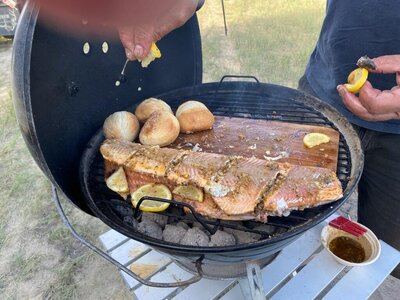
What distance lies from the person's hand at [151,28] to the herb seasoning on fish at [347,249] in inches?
81.4

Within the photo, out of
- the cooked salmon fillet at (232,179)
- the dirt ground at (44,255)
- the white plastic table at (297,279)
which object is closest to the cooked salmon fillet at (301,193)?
the cooked salmon fillet at (232,179)

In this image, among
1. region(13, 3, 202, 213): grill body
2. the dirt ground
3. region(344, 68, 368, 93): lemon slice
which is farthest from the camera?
the dirt ground

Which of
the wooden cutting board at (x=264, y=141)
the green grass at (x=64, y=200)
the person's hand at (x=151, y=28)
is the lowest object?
the green grass at (x=64, y=200)

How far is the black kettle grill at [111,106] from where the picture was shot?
1655mm

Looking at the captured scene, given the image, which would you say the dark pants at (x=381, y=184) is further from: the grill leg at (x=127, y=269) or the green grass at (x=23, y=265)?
the green grass at (x=23, y=265)

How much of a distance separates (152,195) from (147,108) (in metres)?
0.80

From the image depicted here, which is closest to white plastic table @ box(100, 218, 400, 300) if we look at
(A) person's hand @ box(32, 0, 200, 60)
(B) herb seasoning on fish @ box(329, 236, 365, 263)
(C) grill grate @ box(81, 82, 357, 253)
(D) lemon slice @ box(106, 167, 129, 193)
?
(B) herb seasoning on fish @ box(329, 236, 365, 263)

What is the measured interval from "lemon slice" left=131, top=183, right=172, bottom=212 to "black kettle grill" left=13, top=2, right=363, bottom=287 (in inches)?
4.2

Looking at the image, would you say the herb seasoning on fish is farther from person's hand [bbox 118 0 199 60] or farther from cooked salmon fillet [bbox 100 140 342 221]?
person's hand [bbox 118 0 199 60]

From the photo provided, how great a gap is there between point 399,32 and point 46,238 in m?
3.81

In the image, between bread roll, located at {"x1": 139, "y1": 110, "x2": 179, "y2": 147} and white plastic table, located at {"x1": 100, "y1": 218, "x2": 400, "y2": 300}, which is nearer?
bread roll, located at {"x1": 139, "y1": 110, "x2": 179, "y2": 147}

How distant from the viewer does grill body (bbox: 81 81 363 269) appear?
167 centimetres

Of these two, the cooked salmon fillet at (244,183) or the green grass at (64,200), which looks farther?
the green grass at (64,200)

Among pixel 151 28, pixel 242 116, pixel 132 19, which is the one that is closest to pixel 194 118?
pixel 242 116
